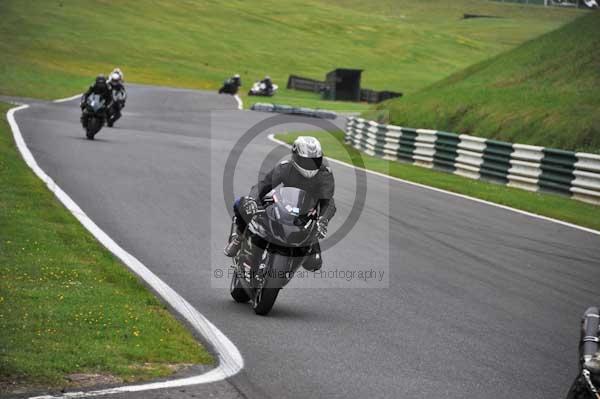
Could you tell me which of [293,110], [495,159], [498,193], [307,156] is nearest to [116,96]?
[495,159]

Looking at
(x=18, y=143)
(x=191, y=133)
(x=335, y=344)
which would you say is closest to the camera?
(x=335, y=344)

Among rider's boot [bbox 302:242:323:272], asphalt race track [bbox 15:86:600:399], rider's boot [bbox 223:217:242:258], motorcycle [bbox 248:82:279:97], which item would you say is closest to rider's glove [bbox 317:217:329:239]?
rider's boot [bbox 302:242:323:272]

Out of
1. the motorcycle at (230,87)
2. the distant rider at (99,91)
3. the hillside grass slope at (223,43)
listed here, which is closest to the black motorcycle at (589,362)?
the distant rider at (99,91)

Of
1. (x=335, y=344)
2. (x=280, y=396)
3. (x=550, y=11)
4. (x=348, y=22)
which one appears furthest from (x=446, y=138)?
(x=550, y=11)

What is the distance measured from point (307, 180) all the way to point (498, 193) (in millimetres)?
12177

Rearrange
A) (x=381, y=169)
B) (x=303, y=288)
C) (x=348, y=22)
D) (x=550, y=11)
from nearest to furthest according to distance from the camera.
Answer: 1. (x=303, y=288)
2. (x=381, y=169)
3. (x=348, y=22)
4. (x=550, y=11)

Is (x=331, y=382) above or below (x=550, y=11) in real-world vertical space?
below

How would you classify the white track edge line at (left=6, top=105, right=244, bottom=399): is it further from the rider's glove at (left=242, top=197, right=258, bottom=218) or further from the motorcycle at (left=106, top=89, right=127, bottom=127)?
the motorcycle at (left=106, top=89, right=127, bottom=127)

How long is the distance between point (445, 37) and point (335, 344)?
402 feet

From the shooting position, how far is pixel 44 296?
8414 millimetres

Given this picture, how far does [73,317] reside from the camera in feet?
25.6

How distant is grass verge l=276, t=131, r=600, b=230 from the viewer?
701 inches

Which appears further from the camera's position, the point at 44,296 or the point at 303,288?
the point at 303,288

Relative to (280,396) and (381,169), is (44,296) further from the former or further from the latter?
(381,169)
